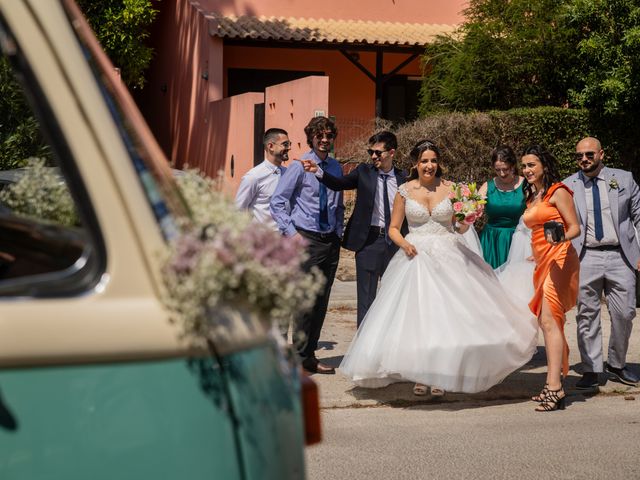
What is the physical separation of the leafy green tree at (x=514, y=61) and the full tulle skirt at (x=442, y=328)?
10972 mm

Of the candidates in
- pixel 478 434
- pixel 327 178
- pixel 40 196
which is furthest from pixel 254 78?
pixel 40 196

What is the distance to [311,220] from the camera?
350 inches

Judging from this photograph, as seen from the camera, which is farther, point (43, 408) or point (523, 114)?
point (523, 114)

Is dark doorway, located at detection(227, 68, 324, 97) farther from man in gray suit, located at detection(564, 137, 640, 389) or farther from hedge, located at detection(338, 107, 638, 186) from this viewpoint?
man in gray suit, located at detection(564, 137, 640, 389)

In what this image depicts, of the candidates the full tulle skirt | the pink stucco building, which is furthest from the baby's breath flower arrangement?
the pink stucco building

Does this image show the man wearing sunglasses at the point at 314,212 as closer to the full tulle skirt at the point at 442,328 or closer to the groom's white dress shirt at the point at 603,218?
the full tulle skirt at the point at 442,328

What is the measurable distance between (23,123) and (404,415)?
4.96 meters

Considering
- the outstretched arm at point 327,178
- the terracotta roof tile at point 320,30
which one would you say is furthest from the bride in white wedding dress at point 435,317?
the terracotta roof tile at point 320,30

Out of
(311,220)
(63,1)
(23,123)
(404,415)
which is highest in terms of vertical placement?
(63,1)

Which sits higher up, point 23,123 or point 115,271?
point 23,123

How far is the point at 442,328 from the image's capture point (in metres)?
7.63

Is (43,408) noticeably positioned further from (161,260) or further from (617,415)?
(617,415)

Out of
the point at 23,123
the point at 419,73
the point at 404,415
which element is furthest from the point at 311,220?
the point at 419,73

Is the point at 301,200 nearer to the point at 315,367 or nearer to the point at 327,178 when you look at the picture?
the point at 327,178
